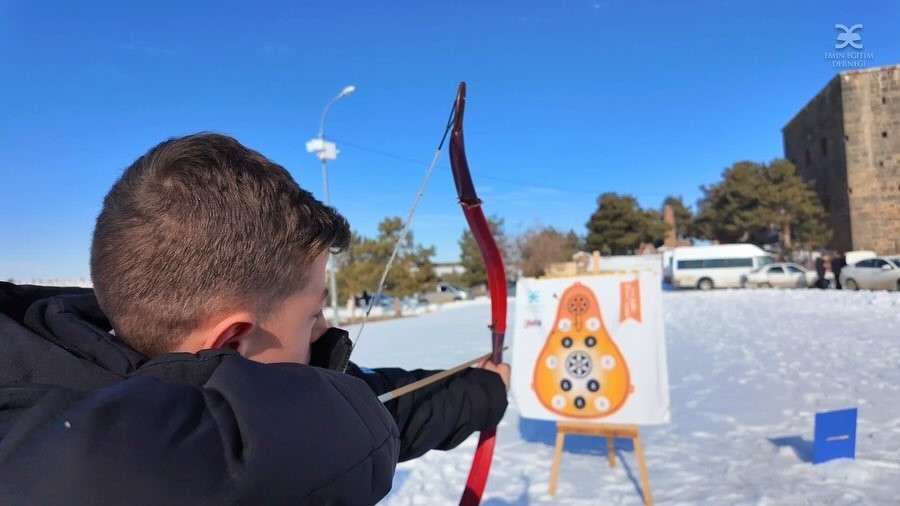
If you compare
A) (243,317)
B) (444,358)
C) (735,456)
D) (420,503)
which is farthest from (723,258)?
(243,317)

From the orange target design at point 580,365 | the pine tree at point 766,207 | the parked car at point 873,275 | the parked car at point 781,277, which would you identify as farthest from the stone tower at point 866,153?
the orange target design at point 580,365

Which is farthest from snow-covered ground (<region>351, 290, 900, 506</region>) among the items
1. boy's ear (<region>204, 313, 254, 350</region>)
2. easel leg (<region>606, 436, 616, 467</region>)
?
boy's ear (<region>204, 313, 254, 350</region>)

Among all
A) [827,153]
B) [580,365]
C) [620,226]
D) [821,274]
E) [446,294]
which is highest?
[827,153]

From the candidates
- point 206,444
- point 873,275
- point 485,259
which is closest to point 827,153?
point 873,275

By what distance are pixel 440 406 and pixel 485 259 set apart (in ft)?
2.46

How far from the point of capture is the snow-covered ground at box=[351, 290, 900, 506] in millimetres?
2682

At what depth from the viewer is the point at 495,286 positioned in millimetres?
1897

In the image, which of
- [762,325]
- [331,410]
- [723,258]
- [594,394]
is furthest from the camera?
[723,258]

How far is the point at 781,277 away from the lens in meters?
17.1

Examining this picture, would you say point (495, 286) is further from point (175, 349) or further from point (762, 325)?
point (762, 325)

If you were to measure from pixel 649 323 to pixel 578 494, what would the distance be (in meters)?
1.03

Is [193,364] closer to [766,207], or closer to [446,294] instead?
[446,294]

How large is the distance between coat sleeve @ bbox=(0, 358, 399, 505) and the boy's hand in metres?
1.04

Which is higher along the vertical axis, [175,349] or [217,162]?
[217,162]
